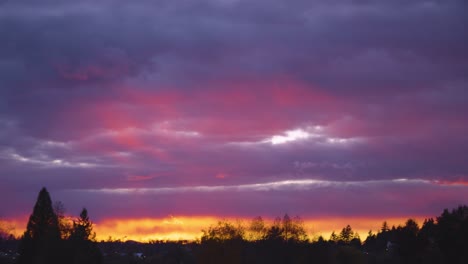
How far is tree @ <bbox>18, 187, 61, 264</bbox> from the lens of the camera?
330 ft

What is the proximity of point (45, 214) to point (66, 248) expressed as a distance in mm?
16960

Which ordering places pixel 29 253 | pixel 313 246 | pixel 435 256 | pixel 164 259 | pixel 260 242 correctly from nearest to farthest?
pixel 29 253 → pixel 435 256 → pixel 313 246 → pixel 260 242 → pixel 164 259

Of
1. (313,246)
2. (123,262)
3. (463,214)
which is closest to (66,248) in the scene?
(313,246)

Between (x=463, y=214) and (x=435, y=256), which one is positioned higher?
(x=463, y=214)

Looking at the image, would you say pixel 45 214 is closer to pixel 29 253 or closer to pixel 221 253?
pixel 29 253

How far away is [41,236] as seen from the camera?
112 metres

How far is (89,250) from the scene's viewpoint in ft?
384

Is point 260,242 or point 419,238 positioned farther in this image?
point 260,242

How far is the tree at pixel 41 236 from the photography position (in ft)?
330

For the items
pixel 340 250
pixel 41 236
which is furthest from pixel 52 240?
pixel 340 250

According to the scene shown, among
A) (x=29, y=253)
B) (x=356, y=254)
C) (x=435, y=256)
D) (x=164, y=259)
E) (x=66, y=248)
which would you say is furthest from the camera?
(x=164, y=259)

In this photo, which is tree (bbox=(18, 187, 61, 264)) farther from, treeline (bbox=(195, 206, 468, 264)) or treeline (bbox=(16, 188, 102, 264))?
treeline (bbox=(195, 206, 468, 264))

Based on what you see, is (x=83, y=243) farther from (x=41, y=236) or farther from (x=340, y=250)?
(x=340, y=250)

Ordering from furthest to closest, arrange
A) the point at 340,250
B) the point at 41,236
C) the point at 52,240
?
the point at 340,250 → the point at 41,236 → the point at 52,240
